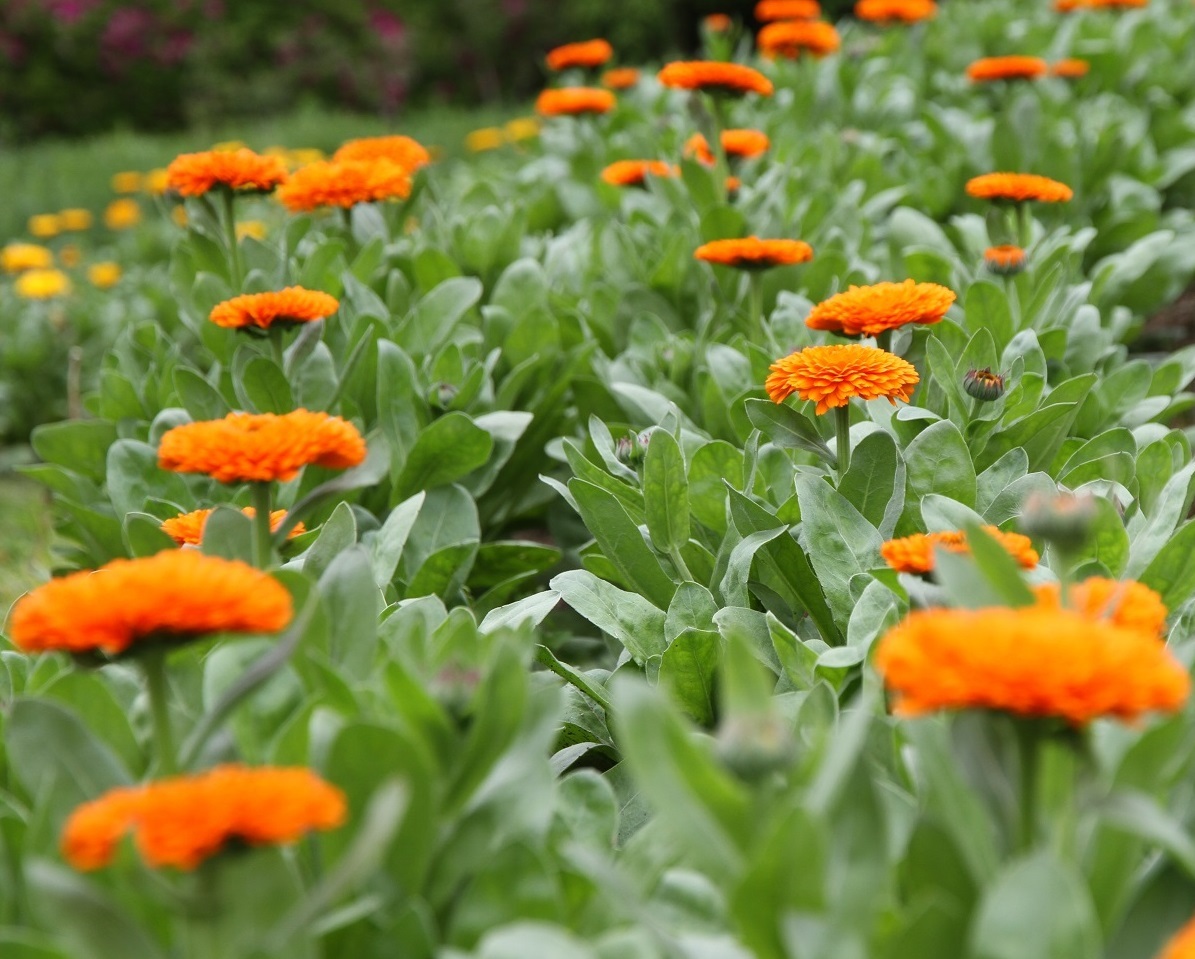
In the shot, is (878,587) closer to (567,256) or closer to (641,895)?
(641,895)

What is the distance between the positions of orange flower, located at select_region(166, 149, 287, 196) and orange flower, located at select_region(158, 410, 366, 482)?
122 centimetres

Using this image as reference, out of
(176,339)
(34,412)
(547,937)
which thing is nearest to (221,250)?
(176,339)

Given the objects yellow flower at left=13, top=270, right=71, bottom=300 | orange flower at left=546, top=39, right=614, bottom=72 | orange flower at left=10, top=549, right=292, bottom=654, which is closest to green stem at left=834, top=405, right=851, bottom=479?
orange flower at left=10, top=549, right=292, bottom=654

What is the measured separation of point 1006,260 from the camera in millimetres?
2324

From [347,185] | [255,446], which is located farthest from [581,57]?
[255,446]

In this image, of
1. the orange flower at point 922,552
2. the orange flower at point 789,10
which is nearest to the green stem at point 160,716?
the orange flower at point 922,552

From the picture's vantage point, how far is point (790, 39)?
13.8 feet

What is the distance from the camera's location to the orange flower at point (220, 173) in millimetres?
2383

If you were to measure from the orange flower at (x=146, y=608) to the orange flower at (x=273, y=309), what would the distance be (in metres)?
0.90

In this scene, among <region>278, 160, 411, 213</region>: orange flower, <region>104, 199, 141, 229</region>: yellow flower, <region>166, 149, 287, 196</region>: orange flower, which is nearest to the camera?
<region>166, 149, 287, 196</region>: orange flower

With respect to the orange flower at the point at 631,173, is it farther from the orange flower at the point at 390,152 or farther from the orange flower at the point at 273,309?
the orange flower at the point at 273,309

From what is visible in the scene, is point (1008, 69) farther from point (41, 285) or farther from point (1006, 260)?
point (41, 285)

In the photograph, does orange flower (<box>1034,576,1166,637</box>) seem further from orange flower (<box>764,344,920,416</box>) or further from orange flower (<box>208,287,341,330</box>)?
orange flower (<box>208,287,341,330</box>)

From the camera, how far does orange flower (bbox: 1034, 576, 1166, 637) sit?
3.48ft
